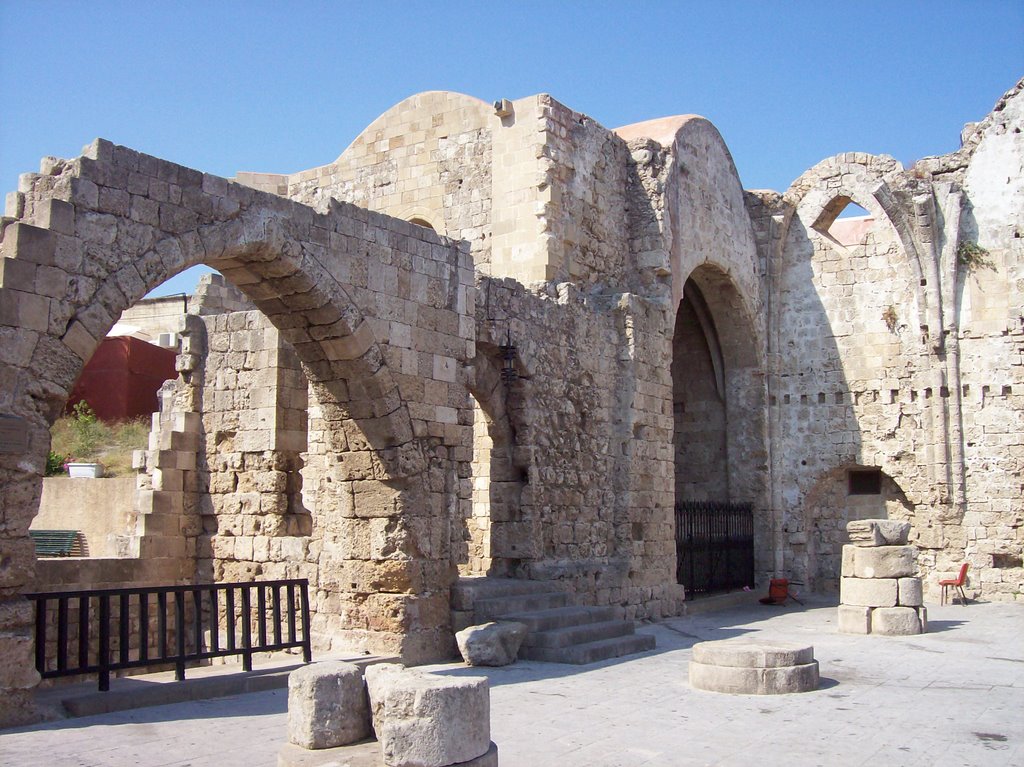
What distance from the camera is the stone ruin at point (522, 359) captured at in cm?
690

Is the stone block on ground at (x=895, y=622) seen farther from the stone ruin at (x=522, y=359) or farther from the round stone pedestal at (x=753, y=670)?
the round stone pedestal at (x=753, y=670)

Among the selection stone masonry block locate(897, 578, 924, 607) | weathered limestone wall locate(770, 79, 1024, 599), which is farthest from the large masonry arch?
weathered limestone wall locate(770, 79, 1024, 599)

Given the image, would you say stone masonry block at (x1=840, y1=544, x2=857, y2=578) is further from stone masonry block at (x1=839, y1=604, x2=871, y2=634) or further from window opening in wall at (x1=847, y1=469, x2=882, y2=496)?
window opening in wall at (x1=847, y1=469, x2=882, y2=496)

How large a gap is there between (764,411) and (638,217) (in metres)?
4.63

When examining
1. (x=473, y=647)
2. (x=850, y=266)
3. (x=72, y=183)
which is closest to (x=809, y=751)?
(x=473, y=647)

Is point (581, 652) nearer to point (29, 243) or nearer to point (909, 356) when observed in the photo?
point (29, 243)

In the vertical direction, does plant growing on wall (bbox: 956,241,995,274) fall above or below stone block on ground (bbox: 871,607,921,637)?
above

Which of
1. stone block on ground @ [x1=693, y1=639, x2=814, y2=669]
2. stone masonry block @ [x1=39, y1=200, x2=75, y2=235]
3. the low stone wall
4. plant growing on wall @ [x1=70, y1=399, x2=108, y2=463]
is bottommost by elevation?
stone block on ground @ [x1=693, y1=639, x2=814, y2=669]

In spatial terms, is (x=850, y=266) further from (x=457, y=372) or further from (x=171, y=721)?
(x=171, y=721)

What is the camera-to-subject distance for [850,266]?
16.4 metres

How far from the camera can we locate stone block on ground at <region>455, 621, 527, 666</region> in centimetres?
839

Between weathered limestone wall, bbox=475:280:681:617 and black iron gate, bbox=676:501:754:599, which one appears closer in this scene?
weathered limestone wall, bbox=475:280:681:617

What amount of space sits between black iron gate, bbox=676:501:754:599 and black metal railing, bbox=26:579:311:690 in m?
6.74

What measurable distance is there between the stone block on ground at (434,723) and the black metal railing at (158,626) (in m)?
2.57
